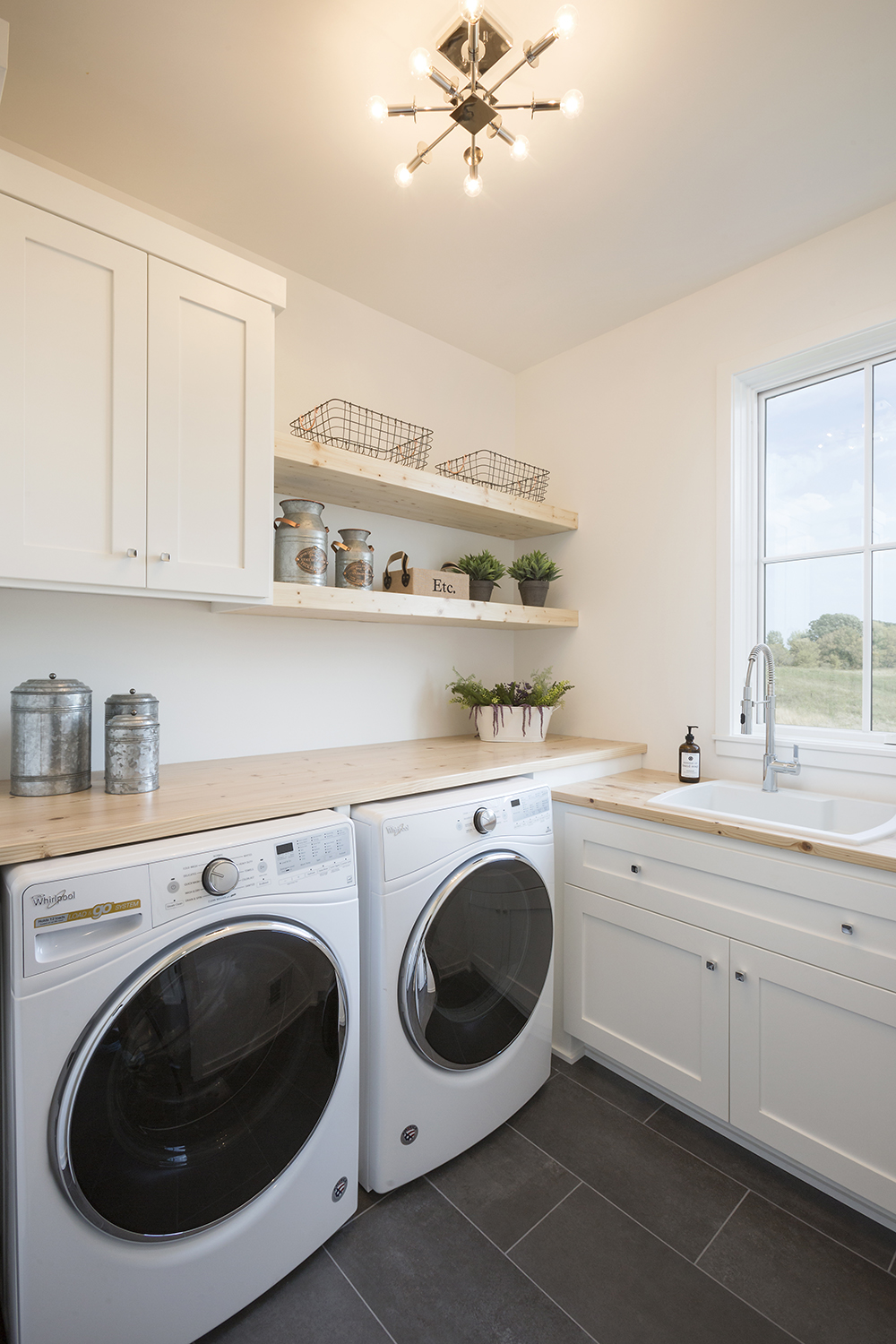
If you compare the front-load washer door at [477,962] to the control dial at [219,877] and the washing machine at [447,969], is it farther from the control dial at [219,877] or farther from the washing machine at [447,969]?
the control dial at [219,877]

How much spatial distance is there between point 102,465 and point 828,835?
1886 millimetres

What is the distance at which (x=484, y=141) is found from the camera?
1611 mm

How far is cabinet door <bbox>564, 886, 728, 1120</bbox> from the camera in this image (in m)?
1.62

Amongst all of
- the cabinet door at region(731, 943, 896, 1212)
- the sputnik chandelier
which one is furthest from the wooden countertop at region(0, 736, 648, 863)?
the sputnik chandelier

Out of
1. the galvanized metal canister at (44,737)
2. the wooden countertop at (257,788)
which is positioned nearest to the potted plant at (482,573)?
the wooden countertop at (257,788)

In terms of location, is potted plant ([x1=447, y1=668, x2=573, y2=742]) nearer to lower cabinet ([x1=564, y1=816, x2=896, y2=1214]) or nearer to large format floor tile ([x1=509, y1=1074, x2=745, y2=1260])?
lower cabinet ([x1=564, y1=816, x2=896, y2=1214])

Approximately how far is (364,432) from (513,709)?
1.20m

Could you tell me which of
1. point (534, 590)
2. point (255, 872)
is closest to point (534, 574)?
point (534, 590)

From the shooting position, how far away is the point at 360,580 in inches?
79.4

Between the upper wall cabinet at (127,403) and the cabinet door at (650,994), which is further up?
the upper wall cabinet at (127,403)

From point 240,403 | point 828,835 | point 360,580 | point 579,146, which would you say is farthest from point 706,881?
point 579,146

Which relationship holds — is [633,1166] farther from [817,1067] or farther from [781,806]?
[781,806]

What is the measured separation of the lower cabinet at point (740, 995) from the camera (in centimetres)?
136

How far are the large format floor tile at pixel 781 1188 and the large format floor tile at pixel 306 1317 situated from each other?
887 millimetres
